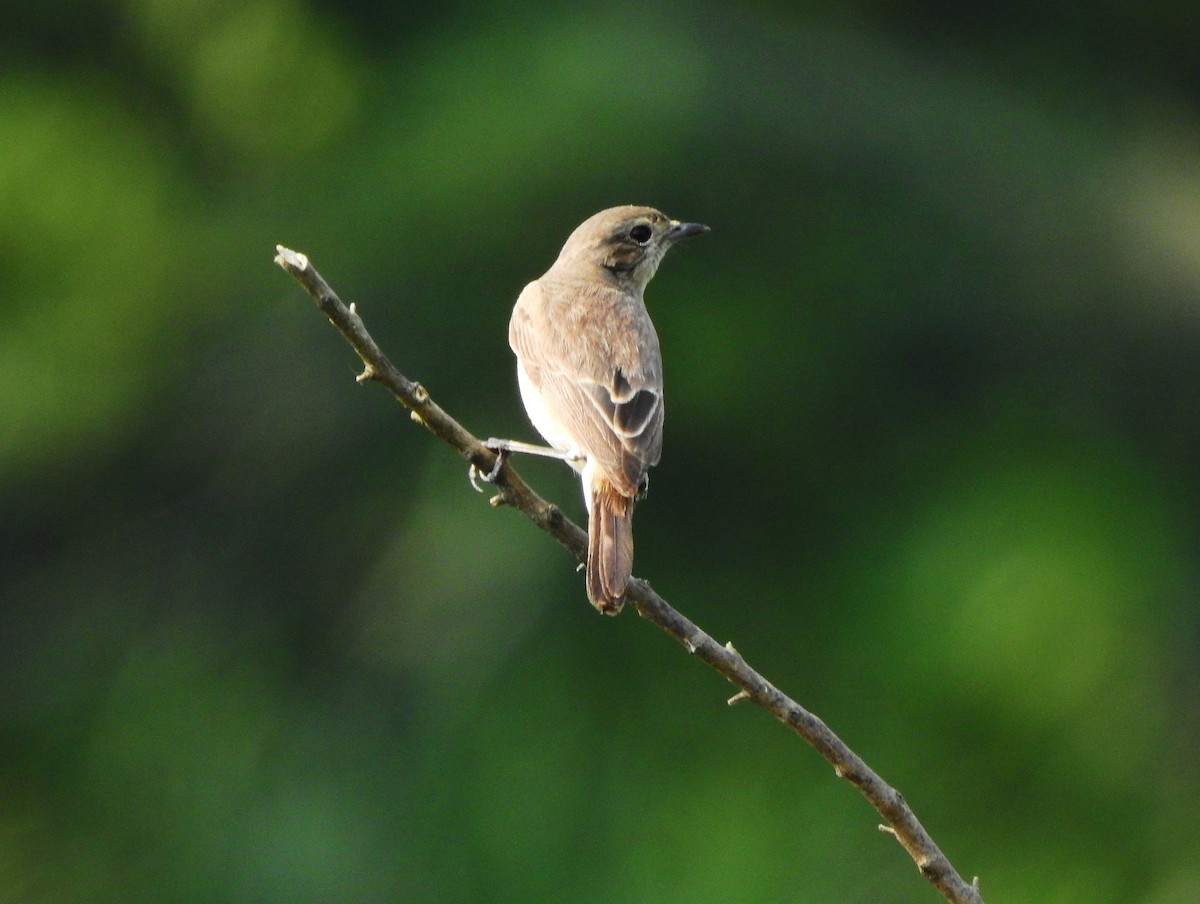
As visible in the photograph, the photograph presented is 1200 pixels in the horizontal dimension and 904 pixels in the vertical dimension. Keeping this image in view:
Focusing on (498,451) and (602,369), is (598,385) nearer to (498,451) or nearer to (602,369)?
(602,369)

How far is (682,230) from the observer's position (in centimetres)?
536

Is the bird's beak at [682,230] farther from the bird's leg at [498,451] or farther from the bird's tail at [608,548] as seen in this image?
the bird's tail at [608,548]

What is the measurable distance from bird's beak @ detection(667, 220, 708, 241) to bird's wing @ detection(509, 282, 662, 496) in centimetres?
58

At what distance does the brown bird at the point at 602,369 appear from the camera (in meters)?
3.83

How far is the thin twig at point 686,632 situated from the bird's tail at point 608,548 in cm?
10

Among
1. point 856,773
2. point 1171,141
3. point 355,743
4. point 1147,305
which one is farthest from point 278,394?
point 856,773

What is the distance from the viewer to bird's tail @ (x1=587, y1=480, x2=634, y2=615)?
3311 mm

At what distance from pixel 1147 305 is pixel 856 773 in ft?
18.2

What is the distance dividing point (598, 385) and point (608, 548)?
37.8 inches

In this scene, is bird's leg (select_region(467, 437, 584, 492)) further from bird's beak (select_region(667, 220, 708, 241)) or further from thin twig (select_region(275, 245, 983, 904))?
bird's beak (select_region(667, 220, 708, 241))

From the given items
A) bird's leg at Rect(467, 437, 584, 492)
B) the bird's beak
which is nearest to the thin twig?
bird's leg at Rect(467, 437, 584, 492)

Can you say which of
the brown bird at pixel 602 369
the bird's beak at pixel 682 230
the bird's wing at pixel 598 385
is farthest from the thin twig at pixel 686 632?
the bird's beak at pixel 682 230

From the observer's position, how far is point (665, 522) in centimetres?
699

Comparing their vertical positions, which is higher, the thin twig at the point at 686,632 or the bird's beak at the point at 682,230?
the bird's beak at the point at 682,230
